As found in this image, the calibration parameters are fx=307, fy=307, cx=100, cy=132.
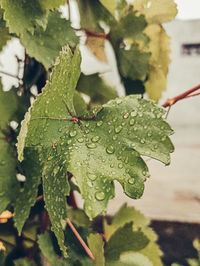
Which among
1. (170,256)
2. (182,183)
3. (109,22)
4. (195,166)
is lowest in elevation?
(195,166)

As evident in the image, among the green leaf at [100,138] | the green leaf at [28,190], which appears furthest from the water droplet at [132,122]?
the green leaf at [28,190]

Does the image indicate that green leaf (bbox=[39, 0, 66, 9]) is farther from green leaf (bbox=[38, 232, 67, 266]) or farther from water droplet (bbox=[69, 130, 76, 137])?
green leaf (bbox=[38, 232, 67, 266])

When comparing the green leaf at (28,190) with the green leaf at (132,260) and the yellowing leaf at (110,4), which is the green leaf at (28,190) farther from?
the yellowing leaf at (110,4)

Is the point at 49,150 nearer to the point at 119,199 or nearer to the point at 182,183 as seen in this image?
the point at 119,199

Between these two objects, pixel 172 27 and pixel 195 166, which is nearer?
pixel 195 166

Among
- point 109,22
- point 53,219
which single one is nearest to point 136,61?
point 109,22

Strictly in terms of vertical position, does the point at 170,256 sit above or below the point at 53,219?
below

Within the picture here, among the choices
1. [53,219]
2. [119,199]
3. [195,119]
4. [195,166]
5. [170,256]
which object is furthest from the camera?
[195,119]

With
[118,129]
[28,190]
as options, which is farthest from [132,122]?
[28,190]

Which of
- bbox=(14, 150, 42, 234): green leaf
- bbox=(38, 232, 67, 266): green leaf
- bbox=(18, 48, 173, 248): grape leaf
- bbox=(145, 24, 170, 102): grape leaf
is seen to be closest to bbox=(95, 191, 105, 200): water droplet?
bbox=(18, 48, 173, 248): grape leaf
